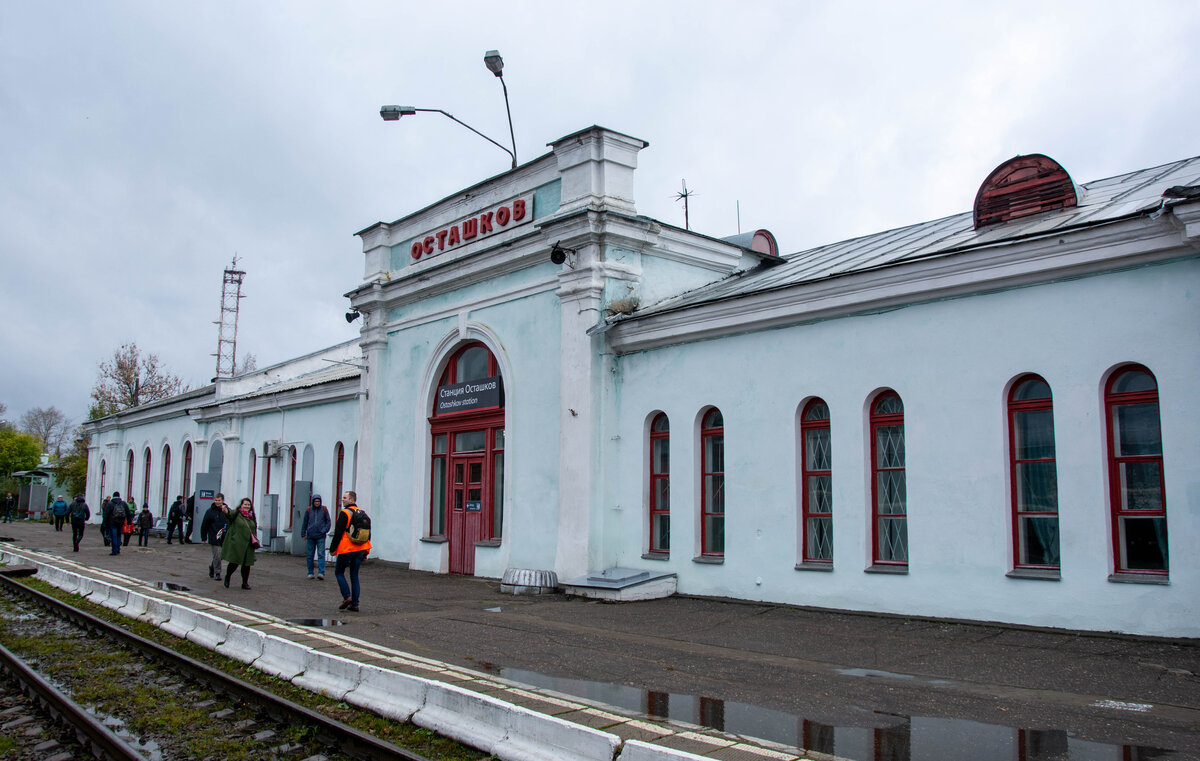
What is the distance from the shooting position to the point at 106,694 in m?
7.76

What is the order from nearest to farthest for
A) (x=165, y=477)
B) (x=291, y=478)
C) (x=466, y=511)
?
(x=466, y=511)
(x=291, y=478)
(x=165, y=477)

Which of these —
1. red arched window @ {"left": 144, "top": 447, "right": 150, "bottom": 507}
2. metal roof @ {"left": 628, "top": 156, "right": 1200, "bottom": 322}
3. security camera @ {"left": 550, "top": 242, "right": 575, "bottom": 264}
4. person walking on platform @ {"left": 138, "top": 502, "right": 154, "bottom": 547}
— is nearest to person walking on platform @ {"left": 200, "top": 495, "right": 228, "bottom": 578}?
security camera @ {"left": 550, "top": 242, "right": 575, "bottom": 264}

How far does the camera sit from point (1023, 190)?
38.8 ft

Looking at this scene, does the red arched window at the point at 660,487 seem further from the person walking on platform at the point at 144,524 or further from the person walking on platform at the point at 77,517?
the person walking on platform at the point at 144,524

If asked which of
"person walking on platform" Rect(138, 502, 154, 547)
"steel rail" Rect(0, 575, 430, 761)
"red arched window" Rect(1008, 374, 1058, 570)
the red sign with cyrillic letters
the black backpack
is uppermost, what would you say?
the red sign with cyrillic letters

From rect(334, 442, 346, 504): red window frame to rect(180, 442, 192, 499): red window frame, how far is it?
11829mm

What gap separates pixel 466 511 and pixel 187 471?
19.2m

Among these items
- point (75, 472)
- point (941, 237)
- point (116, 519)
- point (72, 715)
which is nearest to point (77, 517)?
point (116, 519)

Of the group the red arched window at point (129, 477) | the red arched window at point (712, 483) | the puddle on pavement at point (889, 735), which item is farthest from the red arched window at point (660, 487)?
the red arched window at point (129, 477)

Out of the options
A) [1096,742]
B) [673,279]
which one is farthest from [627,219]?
[1096,742]

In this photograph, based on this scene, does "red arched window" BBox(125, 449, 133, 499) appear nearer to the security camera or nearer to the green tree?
the green tree

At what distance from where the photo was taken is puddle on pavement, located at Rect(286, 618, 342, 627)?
34.7 feet

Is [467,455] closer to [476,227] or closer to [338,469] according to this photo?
[476,227]

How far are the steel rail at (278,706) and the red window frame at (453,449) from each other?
6832 mm
